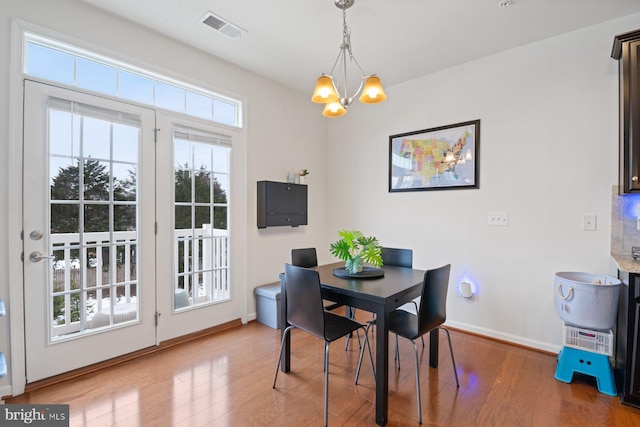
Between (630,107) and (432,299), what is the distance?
1943mm

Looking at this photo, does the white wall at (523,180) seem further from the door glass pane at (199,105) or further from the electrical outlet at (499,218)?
the door glass pane at (199,105)

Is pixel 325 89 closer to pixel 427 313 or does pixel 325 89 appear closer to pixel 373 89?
pixel 373 89

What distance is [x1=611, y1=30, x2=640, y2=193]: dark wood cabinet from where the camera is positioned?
83.1 inches

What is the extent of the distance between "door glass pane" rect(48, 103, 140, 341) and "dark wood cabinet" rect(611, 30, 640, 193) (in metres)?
3.73

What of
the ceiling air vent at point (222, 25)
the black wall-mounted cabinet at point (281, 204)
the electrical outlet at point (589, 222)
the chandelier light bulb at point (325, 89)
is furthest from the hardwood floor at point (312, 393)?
the ceiling air vent at point (222, 25)

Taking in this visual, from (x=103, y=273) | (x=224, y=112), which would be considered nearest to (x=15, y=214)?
(x=103, y=273)

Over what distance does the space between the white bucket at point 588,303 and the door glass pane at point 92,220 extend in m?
3.37

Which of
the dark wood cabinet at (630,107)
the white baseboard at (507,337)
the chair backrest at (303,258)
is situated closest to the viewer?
the dark wood cabinet at (630,107)

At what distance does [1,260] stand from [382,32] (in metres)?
3.27

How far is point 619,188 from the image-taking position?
7.66 ft

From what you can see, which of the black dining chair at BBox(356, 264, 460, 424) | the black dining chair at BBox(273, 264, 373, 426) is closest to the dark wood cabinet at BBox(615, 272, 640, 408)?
the black dining chair at BBox(356, 264, 460, 424)

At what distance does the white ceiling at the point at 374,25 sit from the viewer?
7.55 ft

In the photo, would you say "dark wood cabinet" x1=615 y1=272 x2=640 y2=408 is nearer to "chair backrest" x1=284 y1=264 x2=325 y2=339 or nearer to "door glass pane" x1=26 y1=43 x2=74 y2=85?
"chair backrest" x1=284 y1=264 x2=325 y2=339

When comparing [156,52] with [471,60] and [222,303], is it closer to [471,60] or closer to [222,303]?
[222,303]
